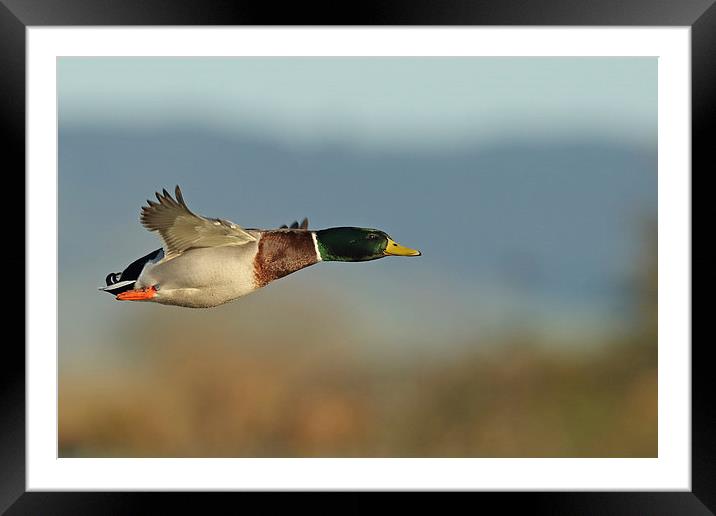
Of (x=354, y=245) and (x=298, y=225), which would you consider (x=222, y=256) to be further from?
(x=354, y=245)


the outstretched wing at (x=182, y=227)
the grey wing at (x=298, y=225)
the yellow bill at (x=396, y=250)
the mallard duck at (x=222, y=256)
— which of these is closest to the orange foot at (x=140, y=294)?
the mallard duck at (x=222, y=256)

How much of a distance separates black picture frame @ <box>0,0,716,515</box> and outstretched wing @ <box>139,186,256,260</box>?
1.40 feet

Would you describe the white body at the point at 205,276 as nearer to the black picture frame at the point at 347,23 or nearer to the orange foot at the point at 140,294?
the orange foot at the point at 140,294

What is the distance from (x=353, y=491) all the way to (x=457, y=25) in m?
1.56

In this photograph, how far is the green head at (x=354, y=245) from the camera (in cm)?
292

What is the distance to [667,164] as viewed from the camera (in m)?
2.77

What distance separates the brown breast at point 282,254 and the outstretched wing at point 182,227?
0.07 m

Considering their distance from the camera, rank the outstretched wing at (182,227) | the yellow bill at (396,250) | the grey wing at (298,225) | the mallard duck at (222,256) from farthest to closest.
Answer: the grey wing at (298,225), the yellow bill at (396,250), the mallard duck at (222,256), the outstretched wing at (182,227)

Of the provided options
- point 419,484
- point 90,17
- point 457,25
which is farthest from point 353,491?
point 90,17

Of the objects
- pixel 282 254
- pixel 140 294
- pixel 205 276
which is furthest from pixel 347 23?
pixel 140 294

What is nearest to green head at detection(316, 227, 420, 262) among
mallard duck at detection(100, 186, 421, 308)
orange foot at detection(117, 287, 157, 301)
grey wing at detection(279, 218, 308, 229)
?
mallard duck at detection(100, 186, 421, 308)

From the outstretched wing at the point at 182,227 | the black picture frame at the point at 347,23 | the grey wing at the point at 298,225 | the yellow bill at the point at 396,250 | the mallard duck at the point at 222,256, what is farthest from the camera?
the grey wing at the point at 298,225

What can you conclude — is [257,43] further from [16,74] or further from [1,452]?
[1,452]

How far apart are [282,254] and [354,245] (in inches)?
11.5
